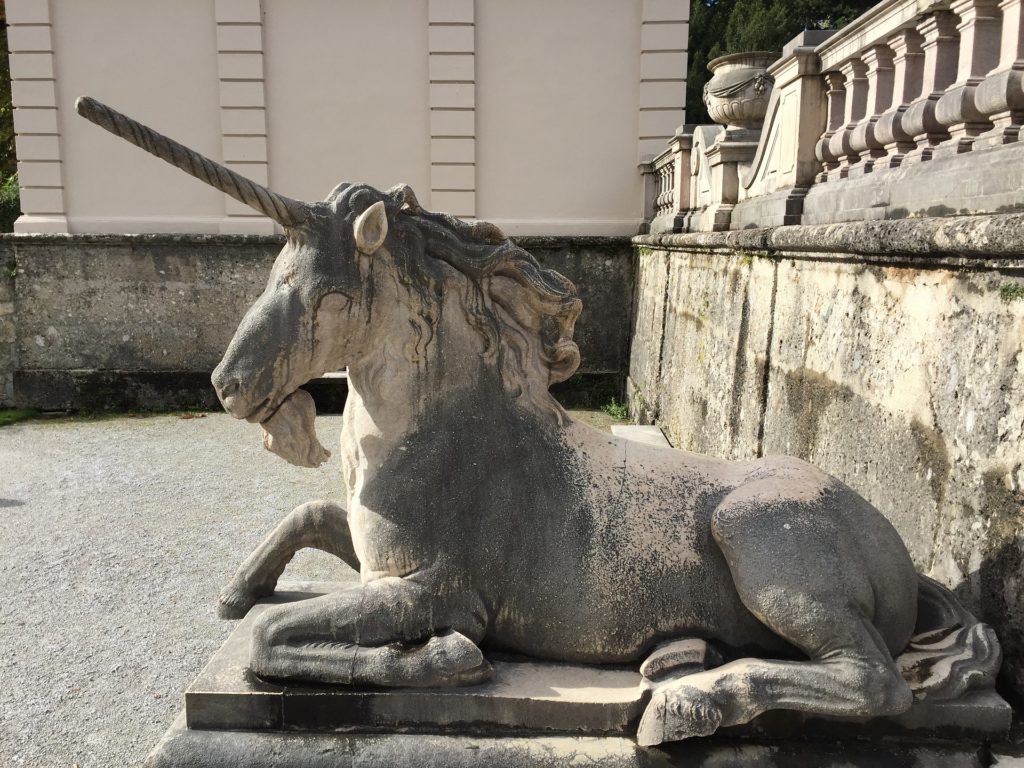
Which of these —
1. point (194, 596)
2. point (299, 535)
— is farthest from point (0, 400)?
point (299, 535)

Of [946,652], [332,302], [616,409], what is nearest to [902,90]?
[946,652]

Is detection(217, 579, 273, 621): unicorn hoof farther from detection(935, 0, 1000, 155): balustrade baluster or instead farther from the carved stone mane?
detection(935, 0, 1000, 155): balustrade baluster

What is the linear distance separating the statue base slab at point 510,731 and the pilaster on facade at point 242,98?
817cm

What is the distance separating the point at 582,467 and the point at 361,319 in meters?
0.67

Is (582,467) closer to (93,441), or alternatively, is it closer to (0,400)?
(93,441)

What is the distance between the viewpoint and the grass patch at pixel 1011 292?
197cm

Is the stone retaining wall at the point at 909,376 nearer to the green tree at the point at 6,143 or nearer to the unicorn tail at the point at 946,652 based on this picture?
the unicorn tail at the point at 946,652

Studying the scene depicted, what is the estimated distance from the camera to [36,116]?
→ 9.51m

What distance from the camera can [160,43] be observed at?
9391mm

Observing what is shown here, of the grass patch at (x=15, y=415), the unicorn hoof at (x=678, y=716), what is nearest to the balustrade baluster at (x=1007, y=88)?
the unicorn hoof at (x=678, y=716)

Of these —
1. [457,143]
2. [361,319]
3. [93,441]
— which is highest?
[457,143]

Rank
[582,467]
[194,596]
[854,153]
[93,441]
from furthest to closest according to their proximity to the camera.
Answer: [93,441]
[194,596]
[854,153]
[582,467]

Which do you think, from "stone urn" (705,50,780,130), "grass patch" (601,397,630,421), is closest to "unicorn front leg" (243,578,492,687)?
"stone urn" (705,50,780,130)

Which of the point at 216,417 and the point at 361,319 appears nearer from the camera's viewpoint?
the point at 361,319
